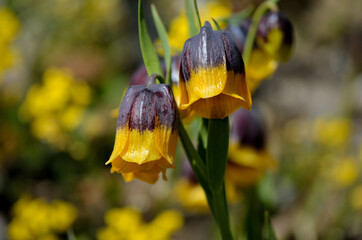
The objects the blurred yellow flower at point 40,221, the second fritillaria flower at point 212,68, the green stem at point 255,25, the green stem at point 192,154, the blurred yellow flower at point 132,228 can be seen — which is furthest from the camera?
the blurred yellow flower at point 40,221

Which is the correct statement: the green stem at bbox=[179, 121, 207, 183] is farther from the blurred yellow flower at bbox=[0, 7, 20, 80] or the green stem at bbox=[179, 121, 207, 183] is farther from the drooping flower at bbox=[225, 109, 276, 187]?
the blurred yellow flower at bbox=[0, 7, 20, 80]

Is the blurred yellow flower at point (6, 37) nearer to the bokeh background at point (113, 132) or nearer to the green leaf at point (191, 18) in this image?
the bokeh background at point (113, 132)

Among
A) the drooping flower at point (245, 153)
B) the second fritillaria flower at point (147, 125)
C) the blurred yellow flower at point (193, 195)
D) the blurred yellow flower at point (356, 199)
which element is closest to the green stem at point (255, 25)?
the second fritillaria flower at point (147, 125)

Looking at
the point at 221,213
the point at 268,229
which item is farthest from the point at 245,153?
the point at 221,213

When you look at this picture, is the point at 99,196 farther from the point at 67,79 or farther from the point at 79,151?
the point at 67,79

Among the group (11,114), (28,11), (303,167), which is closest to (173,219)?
(303,167)
